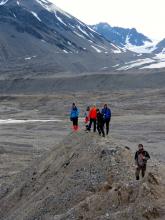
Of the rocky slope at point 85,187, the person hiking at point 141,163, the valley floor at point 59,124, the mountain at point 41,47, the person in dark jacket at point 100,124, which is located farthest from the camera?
the mountain at point 41,47

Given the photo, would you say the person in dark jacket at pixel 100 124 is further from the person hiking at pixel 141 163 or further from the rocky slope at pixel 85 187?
the person hiking at pixel 141 163

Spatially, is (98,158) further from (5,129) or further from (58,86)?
(58,86)

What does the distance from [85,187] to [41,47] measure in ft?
476

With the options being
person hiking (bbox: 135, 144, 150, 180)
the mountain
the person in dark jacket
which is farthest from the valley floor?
the mountain

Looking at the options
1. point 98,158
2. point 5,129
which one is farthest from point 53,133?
point 98,158

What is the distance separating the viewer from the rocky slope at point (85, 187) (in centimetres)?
1255

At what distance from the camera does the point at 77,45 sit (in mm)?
178625

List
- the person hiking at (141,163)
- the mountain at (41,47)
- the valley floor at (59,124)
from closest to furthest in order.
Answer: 1. the person hiking at (141,163)
2. the valley floor at (59,124)
3. the mountain at (41,47)

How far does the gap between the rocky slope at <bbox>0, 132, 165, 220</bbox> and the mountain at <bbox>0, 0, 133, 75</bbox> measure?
328ft

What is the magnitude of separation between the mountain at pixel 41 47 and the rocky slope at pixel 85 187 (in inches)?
3937

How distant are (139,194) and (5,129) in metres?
36.9

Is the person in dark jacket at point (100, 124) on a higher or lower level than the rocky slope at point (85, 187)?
higher

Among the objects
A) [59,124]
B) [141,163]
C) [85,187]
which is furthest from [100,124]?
[59,124]

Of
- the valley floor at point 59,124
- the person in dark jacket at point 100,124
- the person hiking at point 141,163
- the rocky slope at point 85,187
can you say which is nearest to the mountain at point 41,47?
the valley floor at point 59,124
